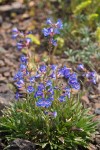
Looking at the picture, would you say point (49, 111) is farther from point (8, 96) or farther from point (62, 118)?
point (8, 96)

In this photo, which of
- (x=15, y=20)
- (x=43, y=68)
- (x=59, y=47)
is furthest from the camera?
(x=15, y=20)

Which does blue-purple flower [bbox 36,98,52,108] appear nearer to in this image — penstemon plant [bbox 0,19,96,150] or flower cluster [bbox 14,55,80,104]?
flower cluster [bbox 14,55,80,104]

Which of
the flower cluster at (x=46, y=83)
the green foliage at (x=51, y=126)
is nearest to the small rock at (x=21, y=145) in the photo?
the green foliage at (x=51, y=126)

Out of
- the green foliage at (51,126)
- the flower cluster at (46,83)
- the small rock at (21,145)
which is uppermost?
the flower cluster at (46,83)

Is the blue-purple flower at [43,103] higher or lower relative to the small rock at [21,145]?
higher

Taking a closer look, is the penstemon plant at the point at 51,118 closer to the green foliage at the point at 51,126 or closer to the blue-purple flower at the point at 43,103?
the green foliage at the point at 51,126

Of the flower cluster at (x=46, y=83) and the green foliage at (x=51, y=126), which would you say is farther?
the green foliage at (x=51, y=126)

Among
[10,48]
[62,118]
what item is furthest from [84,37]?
[62,118]
